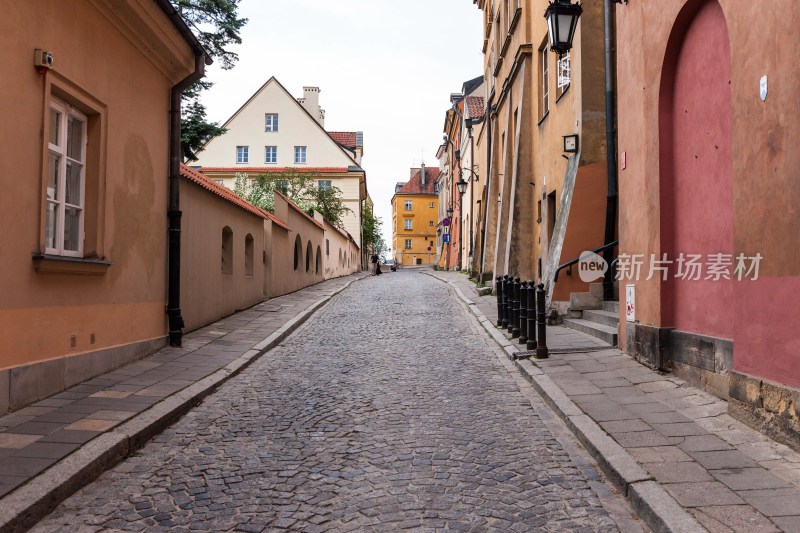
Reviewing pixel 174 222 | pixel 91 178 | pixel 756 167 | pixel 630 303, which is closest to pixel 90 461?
pixel 91 178

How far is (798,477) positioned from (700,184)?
11.8ft

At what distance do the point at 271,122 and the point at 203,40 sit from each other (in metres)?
31.9

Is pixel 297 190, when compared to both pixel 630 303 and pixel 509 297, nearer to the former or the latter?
pixel 509 297

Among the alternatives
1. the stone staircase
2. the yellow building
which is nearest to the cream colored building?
the stone staircase

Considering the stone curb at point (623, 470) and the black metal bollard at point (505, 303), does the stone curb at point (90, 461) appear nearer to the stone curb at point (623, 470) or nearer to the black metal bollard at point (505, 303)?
the stone curb at point (623, 470)

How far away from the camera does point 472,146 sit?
3359cm

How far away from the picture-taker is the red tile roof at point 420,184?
302 feet

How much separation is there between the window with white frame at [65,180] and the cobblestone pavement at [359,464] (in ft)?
7.37

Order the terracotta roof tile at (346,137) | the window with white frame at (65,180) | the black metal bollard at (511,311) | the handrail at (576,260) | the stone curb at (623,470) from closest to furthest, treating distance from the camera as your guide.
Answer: the stone curb at (623,470) → the window with white frame at (65,180) → the handrail at (576,260) → the black metal bollard at (511,311) → the terracotta roof tile at (346,137)

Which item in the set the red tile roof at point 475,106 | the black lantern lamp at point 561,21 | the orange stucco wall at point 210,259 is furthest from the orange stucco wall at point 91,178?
the red tile roof at point 475,106

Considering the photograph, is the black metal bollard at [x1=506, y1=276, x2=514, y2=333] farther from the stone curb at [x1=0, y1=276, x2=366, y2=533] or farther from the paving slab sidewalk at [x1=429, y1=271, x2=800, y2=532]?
the stone curb at [x1=0, y1=276, x2=366, y2=533]

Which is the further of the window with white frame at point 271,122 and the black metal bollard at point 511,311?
the window with white frame at point 271,122

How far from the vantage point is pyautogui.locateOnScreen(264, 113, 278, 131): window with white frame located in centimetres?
4831

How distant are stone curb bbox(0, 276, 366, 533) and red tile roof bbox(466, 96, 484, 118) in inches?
1328
